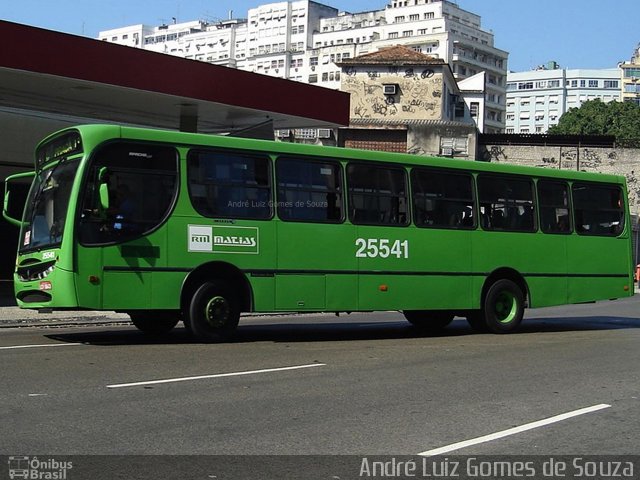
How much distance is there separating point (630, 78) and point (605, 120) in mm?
77843

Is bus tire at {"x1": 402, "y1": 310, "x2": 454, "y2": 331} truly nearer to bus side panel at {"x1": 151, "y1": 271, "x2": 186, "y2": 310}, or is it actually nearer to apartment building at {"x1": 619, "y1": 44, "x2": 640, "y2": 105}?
bus side panel at {"x1": 151, "y1": 271, "x2": 186, "y2": 310}

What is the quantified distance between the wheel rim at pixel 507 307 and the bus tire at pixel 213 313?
5.62m

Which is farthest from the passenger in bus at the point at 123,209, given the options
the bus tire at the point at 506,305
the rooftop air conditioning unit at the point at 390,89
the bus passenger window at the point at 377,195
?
the rooftop air conditioning unit at the point at 390,89

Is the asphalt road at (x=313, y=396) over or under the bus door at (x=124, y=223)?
under

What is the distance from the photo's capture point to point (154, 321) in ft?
47.3

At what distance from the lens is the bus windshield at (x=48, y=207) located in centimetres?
1209

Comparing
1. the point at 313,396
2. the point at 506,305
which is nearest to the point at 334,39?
the point at 506,305

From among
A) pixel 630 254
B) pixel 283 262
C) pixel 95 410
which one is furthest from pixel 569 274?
pixel 95 410

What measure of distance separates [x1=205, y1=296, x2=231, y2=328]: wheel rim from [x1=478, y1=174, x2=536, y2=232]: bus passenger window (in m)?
5.49

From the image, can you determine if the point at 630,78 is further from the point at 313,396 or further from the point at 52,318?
the point at 313,396

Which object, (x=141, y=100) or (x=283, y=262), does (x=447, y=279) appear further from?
(x=141, y=100)

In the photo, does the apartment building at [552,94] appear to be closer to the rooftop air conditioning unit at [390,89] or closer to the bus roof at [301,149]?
the rooftop air conditioning unit at [390,89]

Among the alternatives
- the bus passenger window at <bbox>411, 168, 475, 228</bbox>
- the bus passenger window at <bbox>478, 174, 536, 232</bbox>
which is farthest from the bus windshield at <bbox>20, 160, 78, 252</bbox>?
the bus passenger window at <bbox>478, 174, 536, 232</bbox>

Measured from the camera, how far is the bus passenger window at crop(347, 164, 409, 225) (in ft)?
46.9
